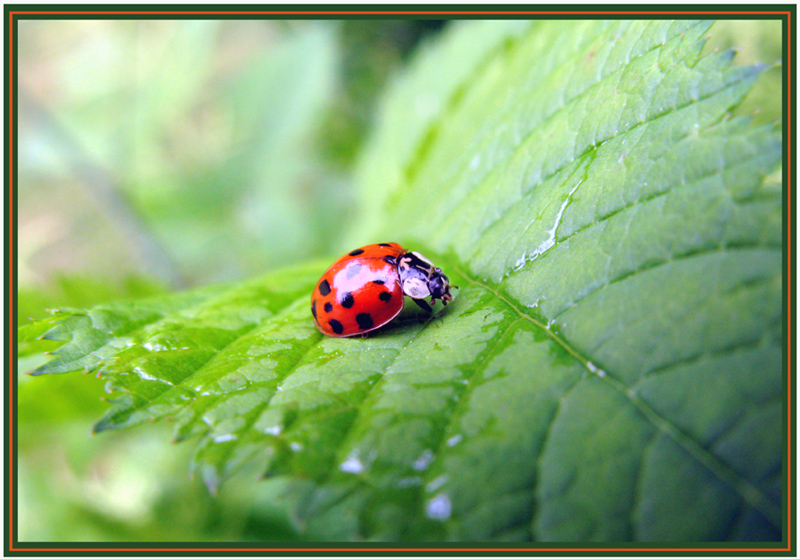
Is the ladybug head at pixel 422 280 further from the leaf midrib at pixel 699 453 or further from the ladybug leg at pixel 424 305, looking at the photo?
the leaf midrib at pixel 699 453

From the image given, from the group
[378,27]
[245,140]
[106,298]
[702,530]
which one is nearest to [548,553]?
[702,530]

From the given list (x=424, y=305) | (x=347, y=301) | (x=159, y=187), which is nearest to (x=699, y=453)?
(x=424, y=305)

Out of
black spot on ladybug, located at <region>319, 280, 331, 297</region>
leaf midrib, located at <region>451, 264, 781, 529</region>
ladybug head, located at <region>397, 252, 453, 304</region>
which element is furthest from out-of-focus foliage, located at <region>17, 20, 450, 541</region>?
leaf midrib, located at <region>451, 264, 781, 529</region>

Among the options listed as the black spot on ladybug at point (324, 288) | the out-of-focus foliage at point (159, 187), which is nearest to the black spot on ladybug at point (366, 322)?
the black spot on ladybug at point (324, 288)

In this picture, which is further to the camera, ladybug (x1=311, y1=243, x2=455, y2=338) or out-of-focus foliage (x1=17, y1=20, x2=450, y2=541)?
out-of-focus foliage (x1=17, y1=20, x2=450, y2=541)

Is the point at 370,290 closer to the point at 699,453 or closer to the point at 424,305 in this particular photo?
the point at 424,305

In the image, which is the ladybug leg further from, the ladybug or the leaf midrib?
the leaf midrib

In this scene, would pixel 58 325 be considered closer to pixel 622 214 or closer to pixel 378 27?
pixel 622 214
